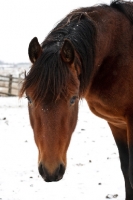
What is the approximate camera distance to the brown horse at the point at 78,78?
2604 mm

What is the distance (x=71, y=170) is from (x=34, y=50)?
3043 mm

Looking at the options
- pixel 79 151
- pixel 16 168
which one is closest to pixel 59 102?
pixel 16 168

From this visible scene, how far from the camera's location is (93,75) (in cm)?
351

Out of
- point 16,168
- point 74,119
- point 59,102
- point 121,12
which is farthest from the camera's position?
point 16,168

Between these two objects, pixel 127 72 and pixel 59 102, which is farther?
pixel 127 72

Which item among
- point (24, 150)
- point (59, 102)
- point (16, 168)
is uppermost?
point (59, 102)

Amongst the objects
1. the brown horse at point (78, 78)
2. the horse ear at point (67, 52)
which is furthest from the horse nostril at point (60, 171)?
the horse ear at point (67, 52)

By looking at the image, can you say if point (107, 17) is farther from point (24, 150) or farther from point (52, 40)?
point (24, 150)

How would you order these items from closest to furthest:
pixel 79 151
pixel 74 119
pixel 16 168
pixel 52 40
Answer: pixel 74 119 → pixel 52 40 → pixel 16 168 → pixel 79 151

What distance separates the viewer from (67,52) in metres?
2.82

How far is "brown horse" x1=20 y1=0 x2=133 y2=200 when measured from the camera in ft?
8.54

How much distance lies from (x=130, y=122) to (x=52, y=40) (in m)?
1.26

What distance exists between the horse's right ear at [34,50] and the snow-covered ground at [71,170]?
83 cm

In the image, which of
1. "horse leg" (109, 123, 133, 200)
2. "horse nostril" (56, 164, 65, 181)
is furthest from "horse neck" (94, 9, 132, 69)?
"horse nostril" (56, 164, 65, 181)
